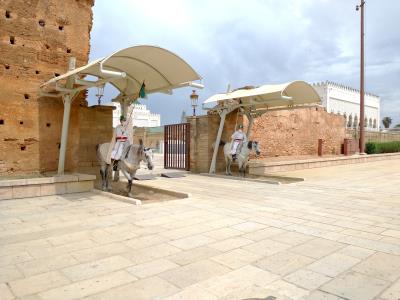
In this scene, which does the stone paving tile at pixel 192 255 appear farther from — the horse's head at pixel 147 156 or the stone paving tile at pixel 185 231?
the horse's head at pixel 147 156

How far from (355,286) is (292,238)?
157cm

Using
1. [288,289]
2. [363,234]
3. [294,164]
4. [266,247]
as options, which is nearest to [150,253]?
[266,247]

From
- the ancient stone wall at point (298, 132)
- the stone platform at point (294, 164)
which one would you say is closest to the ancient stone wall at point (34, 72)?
the stone platform at point (294, 164)

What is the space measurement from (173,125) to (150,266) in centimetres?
1159

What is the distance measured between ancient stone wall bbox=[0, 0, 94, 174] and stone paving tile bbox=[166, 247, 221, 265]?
6562 millimetres

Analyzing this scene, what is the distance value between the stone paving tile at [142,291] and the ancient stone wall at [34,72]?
696 cm

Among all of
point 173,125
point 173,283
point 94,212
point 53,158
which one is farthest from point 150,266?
point 173,125

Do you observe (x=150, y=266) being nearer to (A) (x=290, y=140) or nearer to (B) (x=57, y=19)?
(B) (x=57, y=19)

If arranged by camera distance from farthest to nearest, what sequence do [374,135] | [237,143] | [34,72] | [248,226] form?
1. [374,135]
2. [237,143]
3. [34,72]
4. [248,226]

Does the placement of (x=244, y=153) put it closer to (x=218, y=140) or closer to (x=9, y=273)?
(x=218, y=140)

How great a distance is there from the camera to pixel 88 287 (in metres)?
3.15

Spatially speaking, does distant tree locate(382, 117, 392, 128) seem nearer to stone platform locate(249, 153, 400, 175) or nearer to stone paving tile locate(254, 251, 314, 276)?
stone platform locate(249, 153, 400, 175)

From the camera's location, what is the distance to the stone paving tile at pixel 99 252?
12.8 ft

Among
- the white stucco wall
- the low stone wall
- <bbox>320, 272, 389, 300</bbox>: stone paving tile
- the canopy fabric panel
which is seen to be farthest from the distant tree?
<bbox>320, 272, 389, 300</bbox>: stone paving tile
